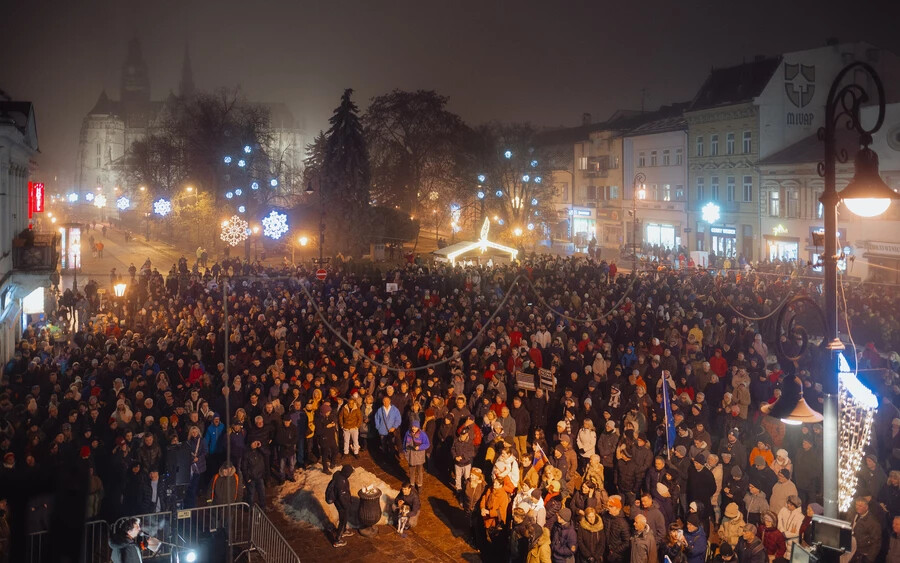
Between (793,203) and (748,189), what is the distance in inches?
150

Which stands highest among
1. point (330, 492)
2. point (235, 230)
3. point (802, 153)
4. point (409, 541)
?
point (802, 153)

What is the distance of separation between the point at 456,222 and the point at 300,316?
44.6m

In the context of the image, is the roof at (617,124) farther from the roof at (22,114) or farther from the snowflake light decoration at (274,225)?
the roof at (22,114)

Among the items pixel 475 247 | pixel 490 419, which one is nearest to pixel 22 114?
pixel 475 247

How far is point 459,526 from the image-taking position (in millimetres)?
10992

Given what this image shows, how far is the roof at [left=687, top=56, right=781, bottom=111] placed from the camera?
4291 cm

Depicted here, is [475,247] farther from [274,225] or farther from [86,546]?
[86,546]

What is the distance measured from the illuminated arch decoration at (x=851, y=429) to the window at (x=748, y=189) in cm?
3383

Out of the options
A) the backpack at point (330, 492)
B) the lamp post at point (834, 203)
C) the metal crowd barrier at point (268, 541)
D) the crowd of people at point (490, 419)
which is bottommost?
the metal crowd barrier at point (268, 541)

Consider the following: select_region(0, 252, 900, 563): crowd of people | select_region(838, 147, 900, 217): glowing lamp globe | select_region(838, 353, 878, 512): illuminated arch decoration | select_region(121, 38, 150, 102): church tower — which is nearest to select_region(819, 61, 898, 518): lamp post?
select_region(838, 147, 900, 217): glowing lamp globe

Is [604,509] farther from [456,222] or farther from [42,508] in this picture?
[456,222]

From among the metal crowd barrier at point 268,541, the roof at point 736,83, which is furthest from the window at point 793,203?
the metal crowd barrier at point 268,541

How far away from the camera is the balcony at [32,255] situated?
70.2 ft

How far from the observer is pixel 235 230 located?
41.7m
